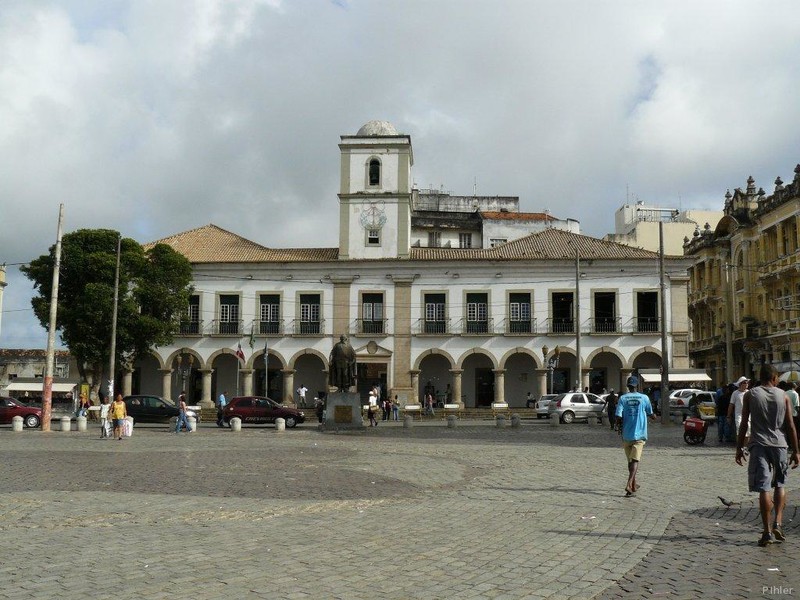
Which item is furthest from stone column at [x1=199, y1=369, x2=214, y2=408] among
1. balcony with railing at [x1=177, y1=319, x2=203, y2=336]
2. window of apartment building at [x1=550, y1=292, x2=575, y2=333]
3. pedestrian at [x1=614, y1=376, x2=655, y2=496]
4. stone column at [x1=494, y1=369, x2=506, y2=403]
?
pedestrian at [x1=614, y1=376, x2=655, y2=496]

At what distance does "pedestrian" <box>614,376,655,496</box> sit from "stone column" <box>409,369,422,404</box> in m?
34.7

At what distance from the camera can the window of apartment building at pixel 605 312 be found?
46344mm

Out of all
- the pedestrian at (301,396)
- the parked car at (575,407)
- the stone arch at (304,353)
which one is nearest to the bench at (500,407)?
the parked car at (575,407)

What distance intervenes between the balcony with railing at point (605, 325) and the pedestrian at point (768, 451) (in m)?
38.6

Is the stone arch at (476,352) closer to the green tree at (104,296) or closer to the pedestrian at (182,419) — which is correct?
the green tree at (104,296)

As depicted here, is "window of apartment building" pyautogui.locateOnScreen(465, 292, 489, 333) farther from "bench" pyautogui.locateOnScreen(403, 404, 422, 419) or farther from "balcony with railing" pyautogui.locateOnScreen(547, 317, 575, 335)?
"bench" pyautogui.locateOnScreen(403, 404, 422, 419)

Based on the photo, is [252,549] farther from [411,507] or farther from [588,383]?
[588,383]

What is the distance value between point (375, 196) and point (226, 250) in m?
9.59

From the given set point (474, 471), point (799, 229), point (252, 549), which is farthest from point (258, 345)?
point (252, 549)

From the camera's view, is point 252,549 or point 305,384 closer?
point 252,549

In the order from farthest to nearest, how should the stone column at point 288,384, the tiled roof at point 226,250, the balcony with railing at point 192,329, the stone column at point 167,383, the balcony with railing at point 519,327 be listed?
the tiled roof at point 226,250 → the balcony with railing at point 192,329 → the stone column at point 167,383 → the stone column at point 288,384 → the balcony with railing at point 519,327

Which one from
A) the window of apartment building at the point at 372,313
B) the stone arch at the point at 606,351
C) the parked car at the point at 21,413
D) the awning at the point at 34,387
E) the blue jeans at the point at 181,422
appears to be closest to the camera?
the blue jeans at the point at 181,422

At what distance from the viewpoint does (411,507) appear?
1048 cm

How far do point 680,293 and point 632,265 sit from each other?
3044mm
